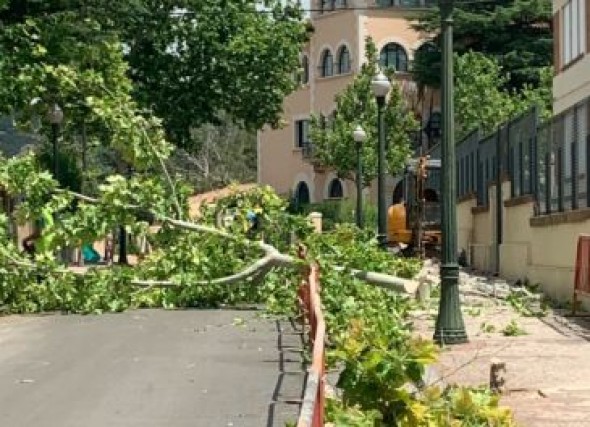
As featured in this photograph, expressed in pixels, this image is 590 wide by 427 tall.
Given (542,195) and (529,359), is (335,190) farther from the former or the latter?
(529,359)

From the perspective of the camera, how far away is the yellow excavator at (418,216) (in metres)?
40.5

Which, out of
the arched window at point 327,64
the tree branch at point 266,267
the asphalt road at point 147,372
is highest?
the arched window at point 327,64

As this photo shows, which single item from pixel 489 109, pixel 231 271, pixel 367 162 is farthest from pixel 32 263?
pixel 367 162

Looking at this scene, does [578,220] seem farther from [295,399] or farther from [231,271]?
[295,399]

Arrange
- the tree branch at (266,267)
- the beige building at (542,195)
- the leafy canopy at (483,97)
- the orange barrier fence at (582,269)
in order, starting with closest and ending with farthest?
the orange barrier fence at (582,269), the tree branch at (266,267), the beige building at (542,195), the leafy canopy at (483,97)

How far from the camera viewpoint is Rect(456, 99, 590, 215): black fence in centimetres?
2045

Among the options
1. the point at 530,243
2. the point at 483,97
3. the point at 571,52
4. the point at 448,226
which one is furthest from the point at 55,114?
the point at 483,97

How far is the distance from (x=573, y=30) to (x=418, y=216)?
780 centimetres

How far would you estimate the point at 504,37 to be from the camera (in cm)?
6862

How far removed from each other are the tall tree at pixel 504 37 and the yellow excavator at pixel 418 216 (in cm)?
2367

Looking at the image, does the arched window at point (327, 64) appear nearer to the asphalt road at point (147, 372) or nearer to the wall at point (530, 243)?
the wall at point (530, 243)

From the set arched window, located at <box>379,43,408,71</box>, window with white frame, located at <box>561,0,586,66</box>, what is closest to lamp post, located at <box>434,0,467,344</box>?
window with white frame, located at <box>561,0,586,66</box>

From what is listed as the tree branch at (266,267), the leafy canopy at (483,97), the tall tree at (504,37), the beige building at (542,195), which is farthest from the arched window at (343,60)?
the tree branch at (266,267)

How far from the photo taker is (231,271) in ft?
68.4
